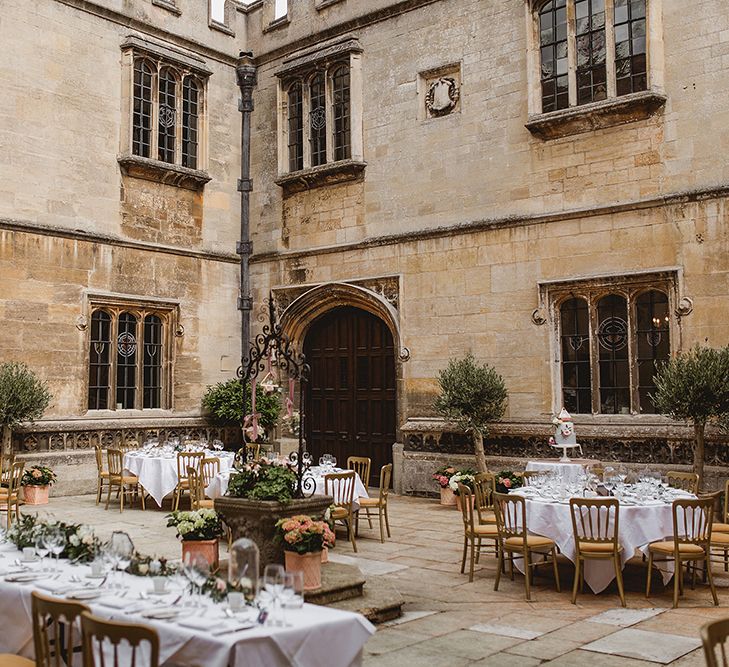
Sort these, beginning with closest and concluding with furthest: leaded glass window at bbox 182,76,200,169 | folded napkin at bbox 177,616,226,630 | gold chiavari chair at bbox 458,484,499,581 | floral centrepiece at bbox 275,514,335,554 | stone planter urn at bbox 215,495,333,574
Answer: folded napkin at bbox 177,616,226,630 < floral centrepiece at bbox 275,514,335,554 < stone planter urn at bbox 215,495,333,574 < gold chiavari chair at bbox 458,484,499,581 < leaded glass window at bbox 182,76,200,169

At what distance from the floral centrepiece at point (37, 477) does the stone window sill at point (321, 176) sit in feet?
21.1

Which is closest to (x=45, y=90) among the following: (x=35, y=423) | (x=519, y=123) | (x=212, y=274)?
(x=212, y=274)

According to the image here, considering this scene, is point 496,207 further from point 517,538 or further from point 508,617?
point 508,617

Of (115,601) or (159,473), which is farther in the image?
(159,473)

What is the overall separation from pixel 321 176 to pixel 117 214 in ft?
11.5

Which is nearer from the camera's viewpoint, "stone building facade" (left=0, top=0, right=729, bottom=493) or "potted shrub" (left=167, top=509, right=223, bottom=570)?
"potted shrub" (left=167, top=509, right=223, bottom=570)

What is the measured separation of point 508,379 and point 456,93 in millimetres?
4588

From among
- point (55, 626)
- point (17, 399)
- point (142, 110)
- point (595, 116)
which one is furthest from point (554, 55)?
point (55, 626)

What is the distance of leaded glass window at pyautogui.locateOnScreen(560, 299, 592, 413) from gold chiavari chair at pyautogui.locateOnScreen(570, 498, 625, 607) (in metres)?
4.79

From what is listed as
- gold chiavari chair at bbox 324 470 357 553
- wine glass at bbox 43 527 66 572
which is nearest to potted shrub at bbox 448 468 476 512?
gold chiavari chair at bbox 324 470 357 553

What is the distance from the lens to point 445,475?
12219mm

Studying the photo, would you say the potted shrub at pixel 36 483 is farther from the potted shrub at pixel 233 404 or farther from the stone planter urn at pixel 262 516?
the stone planter urn at pixel 262 516

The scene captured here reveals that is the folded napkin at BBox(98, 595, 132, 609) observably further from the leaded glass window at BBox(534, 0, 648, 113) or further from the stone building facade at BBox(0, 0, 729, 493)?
the leaded glass window at BBox(534, 0, 648, 113)

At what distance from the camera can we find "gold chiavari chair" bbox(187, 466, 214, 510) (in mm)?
9758
